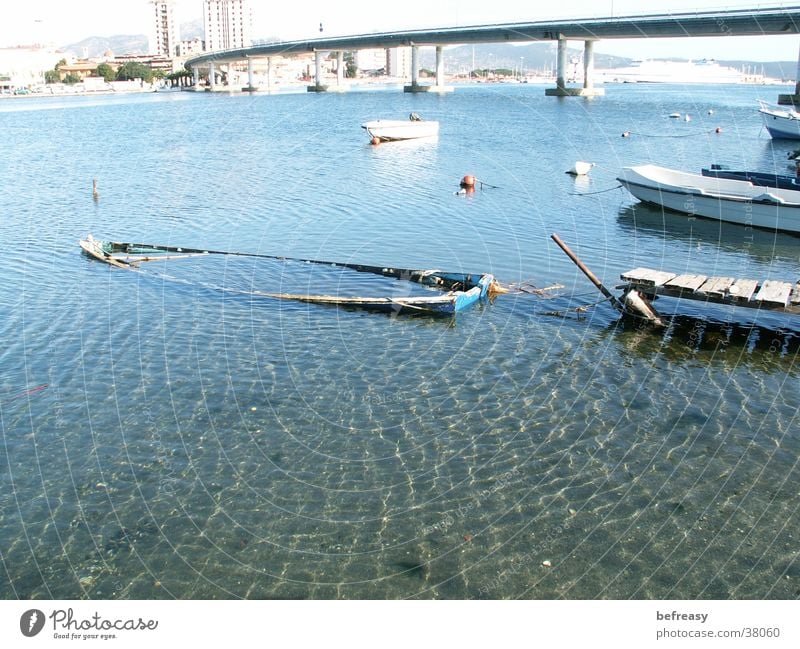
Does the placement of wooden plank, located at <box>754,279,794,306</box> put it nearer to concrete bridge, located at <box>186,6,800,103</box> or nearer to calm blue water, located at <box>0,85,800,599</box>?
calm blue water, located at <box>0,85,800,599</box>

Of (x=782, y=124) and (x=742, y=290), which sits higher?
(x=782, y=124)

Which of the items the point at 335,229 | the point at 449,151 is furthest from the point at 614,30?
the point at 335,229

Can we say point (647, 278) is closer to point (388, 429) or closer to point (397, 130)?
point (388, 429)

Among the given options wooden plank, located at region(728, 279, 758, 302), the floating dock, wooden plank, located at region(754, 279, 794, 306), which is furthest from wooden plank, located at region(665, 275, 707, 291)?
wooden plank, located at region(754, 279, 794, 306)

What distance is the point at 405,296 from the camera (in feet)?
78.7

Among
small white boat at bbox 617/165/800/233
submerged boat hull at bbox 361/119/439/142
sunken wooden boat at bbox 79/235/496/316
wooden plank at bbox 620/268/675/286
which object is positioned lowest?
sunken wooden boat at bbox 79/235/496/316

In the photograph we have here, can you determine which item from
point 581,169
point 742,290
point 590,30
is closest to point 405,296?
point 742,290

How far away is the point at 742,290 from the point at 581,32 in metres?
138

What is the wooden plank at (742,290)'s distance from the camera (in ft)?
65.5

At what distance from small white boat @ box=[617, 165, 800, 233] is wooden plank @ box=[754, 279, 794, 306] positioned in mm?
14030

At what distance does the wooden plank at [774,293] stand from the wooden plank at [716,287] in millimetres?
805

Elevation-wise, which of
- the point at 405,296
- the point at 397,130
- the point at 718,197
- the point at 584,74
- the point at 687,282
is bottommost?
the point at 405,296

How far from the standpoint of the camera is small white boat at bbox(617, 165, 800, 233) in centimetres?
3353

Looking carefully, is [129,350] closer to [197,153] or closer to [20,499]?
[20,499]
